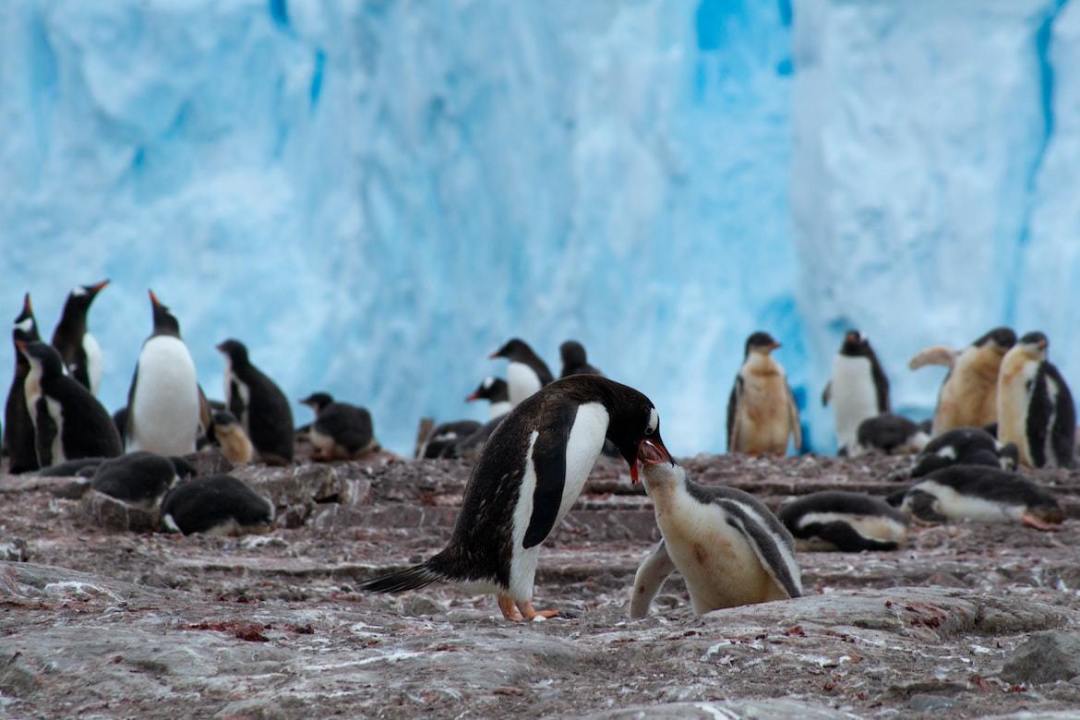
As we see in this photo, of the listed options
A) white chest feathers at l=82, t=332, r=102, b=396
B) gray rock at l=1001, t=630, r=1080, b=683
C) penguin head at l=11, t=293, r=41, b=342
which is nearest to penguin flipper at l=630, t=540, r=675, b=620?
gray rock at l=1001, t=630, r=1080, b=683

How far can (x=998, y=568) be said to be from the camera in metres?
4.57

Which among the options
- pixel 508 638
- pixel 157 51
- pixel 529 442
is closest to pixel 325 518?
pixel 529 442

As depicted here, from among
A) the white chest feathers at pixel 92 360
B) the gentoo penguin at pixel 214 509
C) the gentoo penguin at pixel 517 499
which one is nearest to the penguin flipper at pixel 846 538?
the gentoo penguin at pixel 517 499

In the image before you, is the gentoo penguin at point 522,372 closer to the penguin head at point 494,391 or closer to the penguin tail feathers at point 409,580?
the penguin head at point 494,391

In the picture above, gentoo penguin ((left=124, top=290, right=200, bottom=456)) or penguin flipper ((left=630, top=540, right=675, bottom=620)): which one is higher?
gentoo penguin ((left=124, top=290, right=200, bottom=456))

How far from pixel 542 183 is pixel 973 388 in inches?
277

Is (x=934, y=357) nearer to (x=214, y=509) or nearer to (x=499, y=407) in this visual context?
(x=499, y=407)

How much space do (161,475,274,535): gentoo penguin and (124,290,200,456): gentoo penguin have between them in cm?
362

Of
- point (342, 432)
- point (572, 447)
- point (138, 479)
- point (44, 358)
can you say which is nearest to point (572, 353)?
point (342, 432)

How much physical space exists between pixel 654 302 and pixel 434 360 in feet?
8.67

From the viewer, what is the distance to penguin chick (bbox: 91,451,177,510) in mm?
5855

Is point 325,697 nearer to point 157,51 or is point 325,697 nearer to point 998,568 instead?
point 998,568

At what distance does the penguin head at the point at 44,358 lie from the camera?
8406 millimetres

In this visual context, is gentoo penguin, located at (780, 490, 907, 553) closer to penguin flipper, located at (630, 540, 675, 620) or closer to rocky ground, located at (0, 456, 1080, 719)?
rocky ground, located at (0, 456, 1080, 719)
